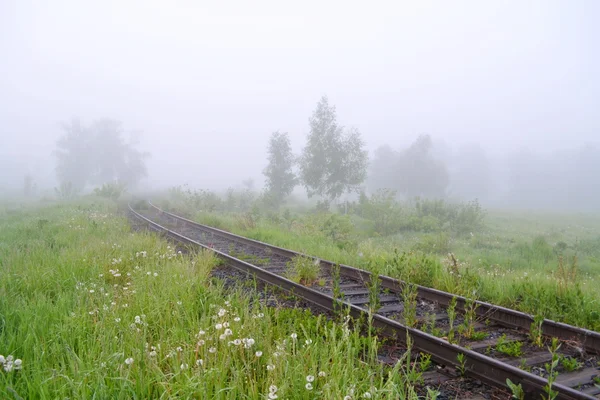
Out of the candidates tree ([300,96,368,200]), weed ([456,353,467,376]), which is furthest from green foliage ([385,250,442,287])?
tree ([300,96,368,200])

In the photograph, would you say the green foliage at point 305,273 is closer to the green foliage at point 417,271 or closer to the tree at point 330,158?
the green foliage at point 417,271

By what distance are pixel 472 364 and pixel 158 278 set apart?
15.4 feet

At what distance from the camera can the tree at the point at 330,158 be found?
35281 millimetres

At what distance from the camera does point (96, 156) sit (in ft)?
202

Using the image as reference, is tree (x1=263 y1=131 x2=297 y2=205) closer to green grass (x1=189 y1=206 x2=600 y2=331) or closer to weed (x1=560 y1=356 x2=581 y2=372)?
green grass (x1=189 y1=206 x2=600 y2=331)

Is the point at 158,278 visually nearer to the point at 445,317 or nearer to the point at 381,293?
the point at 381,293

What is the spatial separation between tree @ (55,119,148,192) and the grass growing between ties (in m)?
56.7

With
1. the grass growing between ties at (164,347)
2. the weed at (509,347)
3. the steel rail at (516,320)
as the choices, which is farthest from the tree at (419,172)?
the grass growing between ties at (164,347)

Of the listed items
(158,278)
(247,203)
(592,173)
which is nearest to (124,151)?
(247,203)

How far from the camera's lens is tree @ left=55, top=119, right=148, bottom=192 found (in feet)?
196

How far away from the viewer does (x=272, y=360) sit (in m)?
3.51

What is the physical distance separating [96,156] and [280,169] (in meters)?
37.7

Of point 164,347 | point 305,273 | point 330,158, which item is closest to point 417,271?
point 305,273

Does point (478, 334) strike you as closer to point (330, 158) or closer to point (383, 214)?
point (383, 214)
